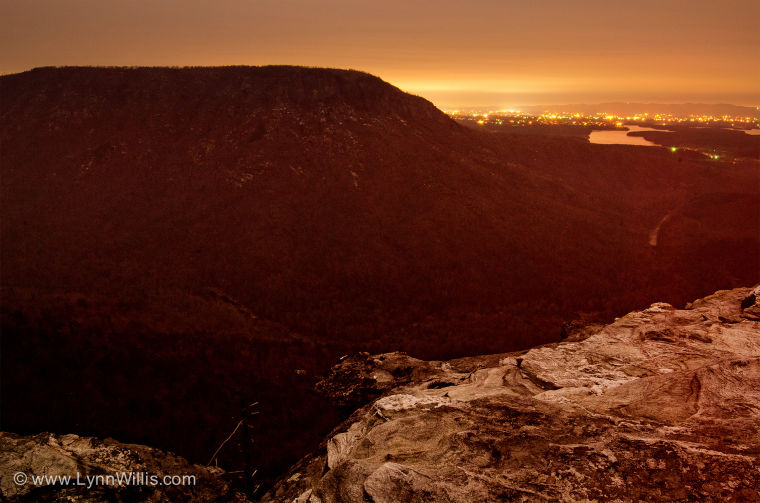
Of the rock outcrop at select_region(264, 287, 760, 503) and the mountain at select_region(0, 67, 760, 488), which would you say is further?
the mountain at select_region(0, 67, 760, 488)

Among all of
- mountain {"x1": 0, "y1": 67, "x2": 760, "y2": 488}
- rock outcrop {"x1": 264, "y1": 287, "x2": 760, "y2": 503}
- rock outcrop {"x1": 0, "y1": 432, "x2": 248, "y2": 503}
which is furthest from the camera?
mountain {"x1": 0, "y1": 67, "x2": 760, "y2": 488}

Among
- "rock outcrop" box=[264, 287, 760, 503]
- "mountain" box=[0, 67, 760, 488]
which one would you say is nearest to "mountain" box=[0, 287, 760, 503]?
"rock outcrop" box=[264, 287, 760, 503]

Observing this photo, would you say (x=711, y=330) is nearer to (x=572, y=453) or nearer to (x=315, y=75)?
(x=572, y=453)

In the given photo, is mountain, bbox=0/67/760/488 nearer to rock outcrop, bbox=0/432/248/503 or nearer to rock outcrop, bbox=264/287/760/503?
rock outcrop, bbox=0/432/248/503

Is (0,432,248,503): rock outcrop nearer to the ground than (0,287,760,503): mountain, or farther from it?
nearer to the ground

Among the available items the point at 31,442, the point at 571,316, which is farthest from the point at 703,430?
the point at 571,316

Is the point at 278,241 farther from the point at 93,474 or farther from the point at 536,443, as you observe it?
the point at 536,443

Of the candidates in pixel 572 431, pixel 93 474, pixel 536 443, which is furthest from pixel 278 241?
pixel 572 431
